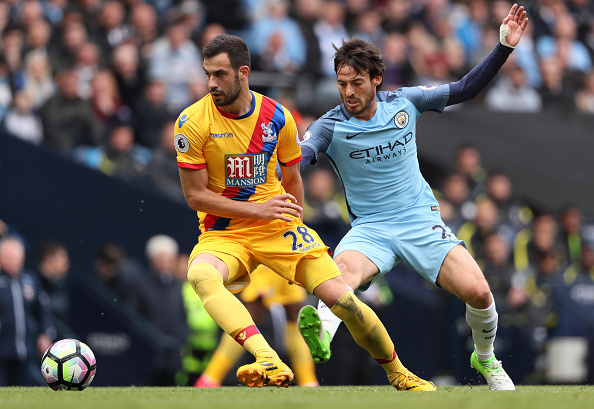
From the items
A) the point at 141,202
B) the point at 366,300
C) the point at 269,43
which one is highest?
the point at 269,43

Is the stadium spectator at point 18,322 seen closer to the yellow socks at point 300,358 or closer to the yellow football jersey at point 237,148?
the yellow socks at point 300,358

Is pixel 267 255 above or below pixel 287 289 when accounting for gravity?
above

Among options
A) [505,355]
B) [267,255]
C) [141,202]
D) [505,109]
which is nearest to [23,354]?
[141,202]

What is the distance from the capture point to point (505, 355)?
12.0 m

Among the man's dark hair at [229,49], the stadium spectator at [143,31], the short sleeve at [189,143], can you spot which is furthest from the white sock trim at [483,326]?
the stadium spectator at [143,31]

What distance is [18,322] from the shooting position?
10.2 metres

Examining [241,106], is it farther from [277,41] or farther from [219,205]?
[277,41]

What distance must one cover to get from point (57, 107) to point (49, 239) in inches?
60.9

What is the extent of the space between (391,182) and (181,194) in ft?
15.1

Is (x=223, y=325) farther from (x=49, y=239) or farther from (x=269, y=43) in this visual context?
(x=269, y=43)

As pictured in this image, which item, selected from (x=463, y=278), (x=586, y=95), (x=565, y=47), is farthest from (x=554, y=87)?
(x=463, y=278)

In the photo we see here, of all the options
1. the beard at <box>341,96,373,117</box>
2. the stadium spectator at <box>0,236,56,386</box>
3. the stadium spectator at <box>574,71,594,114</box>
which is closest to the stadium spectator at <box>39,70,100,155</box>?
the stadium spectator at <box>0,236,56,386</box>

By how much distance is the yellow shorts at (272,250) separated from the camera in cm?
673

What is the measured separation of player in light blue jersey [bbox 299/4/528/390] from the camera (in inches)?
285
